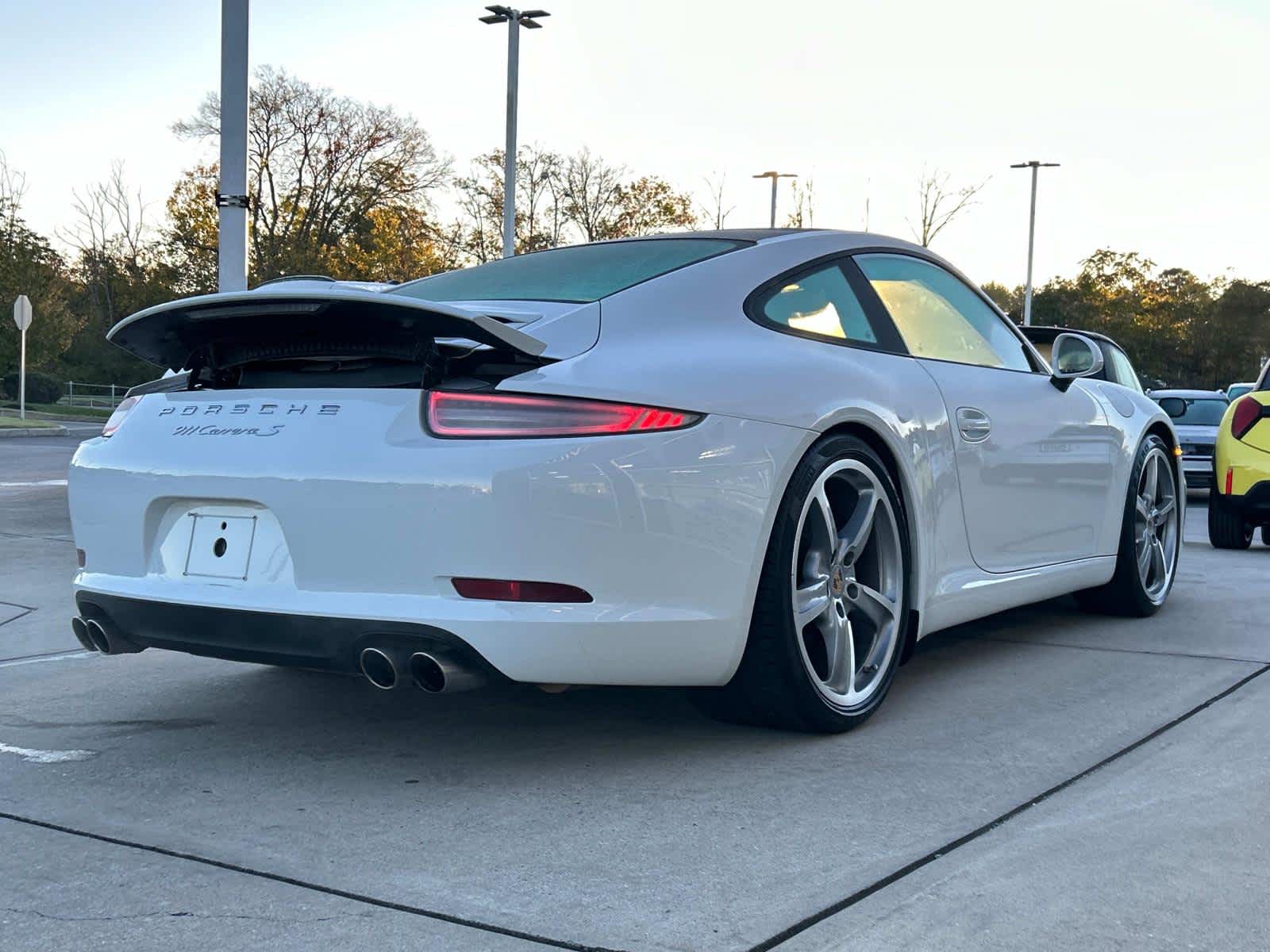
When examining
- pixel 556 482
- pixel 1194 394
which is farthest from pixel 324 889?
pixel 1194 394

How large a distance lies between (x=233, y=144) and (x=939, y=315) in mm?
5682

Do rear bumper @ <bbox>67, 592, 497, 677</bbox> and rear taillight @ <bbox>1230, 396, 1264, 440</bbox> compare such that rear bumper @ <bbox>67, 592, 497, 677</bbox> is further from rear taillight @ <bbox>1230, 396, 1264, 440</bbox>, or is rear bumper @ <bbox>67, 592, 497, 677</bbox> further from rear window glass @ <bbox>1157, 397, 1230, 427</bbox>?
rear window glass @ <bbox>1157, 397, 1230, 427</bbox>

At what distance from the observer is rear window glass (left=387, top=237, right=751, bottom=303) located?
3.71 m

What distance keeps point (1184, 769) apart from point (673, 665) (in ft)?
4.03

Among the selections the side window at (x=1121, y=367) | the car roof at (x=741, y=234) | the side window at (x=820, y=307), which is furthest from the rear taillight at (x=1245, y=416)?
the side window at (x=820, y=307)

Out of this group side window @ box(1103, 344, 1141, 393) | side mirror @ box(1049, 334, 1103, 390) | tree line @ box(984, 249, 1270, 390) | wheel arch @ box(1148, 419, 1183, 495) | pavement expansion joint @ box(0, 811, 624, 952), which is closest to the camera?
pavement expansion joint @ box(0, 811, 624, 952)

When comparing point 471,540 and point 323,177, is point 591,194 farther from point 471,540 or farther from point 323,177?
point 471,540

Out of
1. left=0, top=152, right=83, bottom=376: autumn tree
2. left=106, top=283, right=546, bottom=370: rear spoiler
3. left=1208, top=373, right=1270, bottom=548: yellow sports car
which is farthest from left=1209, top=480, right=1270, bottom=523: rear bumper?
left=0, top=152, right=83, bottom=376: autumn tree

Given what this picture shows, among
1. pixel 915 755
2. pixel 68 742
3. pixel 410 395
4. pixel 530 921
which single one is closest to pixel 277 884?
pixel 530 921

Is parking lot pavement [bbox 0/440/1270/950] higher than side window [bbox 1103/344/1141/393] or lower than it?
lower

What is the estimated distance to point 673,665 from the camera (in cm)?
327

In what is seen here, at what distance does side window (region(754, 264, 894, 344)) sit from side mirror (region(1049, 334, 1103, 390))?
1195mm

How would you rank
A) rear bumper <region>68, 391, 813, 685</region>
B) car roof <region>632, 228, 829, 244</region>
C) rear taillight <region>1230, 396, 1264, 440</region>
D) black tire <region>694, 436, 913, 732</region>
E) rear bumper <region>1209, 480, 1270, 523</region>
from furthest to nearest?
rear taillight <region>1230, 396, 1264, 440</region>
rear bumper <region>1209, 480, 1270, 523</region>
car roof <region>632, 228, 829, 244</region>
black tire <region>694, 436, 913, 732</region>
rear bumper <region>68, 391, 813, 685</region>

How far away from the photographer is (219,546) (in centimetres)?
332
